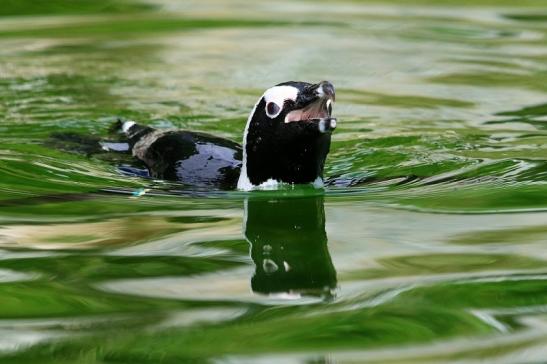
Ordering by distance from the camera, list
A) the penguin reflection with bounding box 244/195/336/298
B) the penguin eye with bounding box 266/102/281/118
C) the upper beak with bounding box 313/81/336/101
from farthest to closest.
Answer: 1. the penguin eye with bounding box 266/102/281/118
2. the upper beak with bounding box 313/81/336/101
3. the penguin reflection with bounding box 244/195/336/298

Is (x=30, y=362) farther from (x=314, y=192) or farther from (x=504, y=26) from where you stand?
(x=504, y=26)

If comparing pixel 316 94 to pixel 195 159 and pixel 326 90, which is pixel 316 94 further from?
pixel 195 159

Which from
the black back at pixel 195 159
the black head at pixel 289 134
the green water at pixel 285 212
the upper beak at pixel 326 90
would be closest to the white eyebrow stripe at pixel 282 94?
the black head at pixel 289 134

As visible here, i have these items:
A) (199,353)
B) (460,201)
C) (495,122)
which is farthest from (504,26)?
(199,353)

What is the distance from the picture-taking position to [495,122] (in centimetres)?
823

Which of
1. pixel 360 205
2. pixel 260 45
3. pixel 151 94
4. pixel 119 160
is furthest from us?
pixel 260 45

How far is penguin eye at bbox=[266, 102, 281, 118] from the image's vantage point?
18.8 feet

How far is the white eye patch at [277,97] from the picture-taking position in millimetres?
5695

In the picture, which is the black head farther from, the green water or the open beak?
the green water

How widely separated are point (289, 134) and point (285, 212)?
1.29 feet

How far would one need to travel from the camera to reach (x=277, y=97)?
5.73 m

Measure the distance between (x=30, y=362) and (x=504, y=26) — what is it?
941 centimetres

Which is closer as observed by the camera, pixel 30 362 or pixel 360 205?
pixel 30 362

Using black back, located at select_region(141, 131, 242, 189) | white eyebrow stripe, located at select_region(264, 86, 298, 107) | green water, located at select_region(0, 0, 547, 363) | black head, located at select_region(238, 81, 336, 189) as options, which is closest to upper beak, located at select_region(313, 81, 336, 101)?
black head, located at select_region(238, 81, 336, 189)
